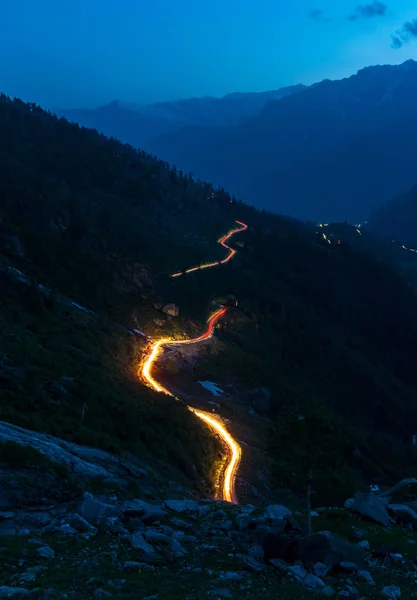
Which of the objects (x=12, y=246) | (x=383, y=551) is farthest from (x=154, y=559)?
(x=12, y=246)

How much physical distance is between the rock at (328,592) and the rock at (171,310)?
2832 inches

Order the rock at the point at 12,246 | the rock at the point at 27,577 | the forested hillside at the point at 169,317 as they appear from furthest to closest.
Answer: the rock at the point at 12,246, the forested hillside at the point at 169,317, the rock at the point at 27,577

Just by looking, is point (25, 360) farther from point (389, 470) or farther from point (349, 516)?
point (389, 470)

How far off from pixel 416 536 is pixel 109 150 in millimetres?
194831

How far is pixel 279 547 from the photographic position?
16.7m

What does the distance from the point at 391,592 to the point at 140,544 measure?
8024 mm

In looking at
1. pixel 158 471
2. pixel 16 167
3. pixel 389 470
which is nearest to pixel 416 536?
pixel 158 471

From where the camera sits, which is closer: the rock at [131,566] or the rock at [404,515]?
the rock at [131,566]

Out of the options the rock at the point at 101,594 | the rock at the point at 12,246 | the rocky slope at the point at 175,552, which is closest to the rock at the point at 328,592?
the rocky slope at the point at 175,552

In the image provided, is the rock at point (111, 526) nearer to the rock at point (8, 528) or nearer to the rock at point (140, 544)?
the rock at point (140, 544)

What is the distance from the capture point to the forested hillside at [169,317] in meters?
31.8

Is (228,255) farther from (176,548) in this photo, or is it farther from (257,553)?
(176,548)

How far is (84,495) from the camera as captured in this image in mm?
18422

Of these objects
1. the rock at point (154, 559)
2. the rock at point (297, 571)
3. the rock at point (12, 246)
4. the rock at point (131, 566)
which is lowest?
the rock at point (154, 559)
